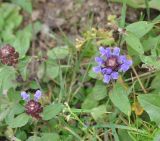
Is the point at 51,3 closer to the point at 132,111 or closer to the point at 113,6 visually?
the point at 113,6

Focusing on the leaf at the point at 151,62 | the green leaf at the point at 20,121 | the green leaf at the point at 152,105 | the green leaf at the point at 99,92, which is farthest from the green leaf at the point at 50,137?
the leaf at the point at 151,62

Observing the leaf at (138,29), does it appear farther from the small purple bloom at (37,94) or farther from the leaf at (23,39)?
the leaf at (23,39)

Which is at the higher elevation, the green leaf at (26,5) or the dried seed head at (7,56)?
the green leaf at (26,5)

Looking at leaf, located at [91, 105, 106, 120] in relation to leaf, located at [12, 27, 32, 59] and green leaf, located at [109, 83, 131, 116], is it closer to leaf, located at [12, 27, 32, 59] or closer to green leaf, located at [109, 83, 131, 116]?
green leaf, located at [109, 83, 131, 116]

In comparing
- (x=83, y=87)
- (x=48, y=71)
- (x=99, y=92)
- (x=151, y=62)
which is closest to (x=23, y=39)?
(x=48, y=71)

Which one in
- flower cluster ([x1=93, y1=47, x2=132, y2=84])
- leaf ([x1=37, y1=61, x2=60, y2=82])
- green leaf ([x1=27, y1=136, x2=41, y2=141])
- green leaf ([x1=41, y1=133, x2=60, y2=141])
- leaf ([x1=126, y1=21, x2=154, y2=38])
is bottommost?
green leaf ([x1=27, y1=136, x2=41, y2=141])

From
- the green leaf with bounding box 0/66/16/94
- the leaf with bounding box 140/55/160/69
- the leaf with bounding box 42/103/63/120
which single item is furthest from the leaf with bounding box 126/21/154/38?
the green leaf with bounding box 0/66/16/94
